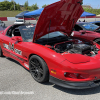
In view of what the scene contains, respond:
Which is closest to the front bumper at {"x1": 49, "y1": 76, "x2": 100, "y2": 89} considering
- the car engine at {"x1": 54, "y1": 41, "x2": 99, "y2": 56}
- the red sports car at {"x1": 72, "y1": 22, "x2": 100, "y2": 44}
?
the car engine at {"x1": 54, "y1": 41, "x2": 99, "y2": 56}

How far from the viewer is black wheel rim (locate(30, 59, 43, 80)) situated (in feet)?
9.11

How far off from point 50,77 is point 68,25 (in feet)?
6.48

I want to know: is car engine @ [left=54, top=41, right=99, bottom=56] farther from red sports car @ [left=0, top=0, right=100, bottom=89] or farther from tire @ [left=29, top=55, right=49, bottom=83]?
tire @ [left=29, top=55, right=49, bottom=83]

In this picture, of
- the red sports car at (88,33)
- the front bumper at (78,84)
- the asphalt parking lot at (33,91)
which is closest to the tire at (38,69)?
the asphalt parking lot at (33,91)

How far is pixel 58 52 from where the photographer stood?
268cm

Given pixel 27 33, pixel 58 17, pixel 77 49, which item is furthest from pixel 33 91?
pixel 58 17

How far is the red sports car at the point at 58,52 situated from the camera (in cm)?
232

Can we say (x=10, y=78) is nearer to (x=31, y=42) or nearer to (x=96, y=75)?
(x=31, y=42)

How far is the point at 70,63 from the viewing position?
2.33 m

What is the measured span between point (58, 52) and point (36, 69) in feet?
2.34

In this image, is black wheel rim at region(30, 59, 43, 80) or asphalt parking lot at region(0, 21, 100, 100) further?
black wheel rim at region(30, 59, 43, 80)

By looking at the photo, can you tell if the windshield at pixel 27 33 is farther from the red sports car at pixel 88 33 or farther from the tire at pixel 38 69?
the red sports car at pixel 88 33

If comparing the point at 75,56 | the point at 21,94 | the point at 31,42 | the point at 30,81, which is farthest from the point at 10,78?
the point at 75,56

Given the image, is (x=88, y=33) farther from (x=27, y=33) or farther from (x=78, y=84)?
(x=78, y=84)
